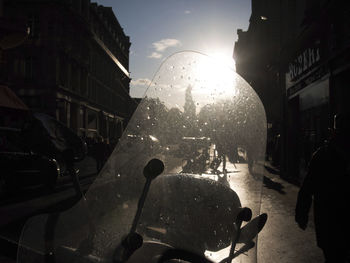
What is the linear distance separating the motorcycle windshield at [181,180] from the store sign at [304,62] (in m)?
10.4

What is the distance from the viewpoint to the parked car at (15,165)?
9016 mm

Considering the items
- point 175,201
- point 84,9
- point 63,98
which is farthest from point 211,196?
point 84,9

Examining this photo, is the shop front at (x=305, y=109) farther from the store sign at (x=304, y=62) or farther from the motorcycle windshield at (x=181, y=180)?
the motorcycle windshield at (x=181, y=180)

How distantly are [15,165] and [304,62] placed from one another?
384 inches

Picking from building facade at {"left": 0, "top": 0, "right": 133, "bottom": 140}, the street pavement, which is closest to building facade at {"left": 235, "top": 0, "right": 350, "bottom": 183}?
the street pavement

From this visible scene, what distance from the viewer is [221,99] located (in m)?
1.52

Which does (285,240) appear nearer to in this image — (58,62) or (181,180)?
(181,180)

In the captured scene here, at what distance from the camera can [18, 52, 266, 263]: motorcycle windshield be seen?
4.13ft

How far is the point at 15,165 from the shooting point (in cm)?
923

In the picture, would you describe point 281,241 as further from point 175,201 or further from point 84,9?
point 84,9

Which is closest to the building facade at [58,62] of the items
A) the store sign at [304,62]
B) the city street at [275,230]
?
the store sign at [304,62]

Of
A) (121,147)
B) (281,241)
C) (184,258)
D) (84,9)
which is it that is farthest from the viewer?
(84,9)

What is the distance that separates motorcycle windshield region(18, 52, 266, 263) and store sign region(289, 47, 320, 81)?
10413mm

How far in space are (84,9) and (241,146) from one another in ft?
129
